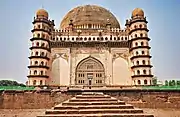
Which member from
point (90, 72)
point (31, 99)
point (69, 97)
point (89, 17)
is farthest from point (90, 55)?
point (31, 99)

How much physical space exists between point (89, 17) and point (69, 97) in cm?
1618

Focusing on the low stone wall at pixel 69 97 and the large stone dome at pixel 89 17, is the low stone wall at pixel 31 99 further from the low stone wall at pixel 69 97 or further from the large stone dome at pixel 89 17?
the large stone dome at pixel 89 17

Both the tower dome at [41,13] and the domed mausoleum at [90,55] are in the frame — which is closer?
the domed mausoleum at [90,55]

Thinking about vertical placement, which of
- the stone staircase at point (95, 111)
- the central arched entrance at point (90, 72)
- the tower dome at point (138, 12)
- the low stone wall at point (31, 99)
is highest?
the tower dome at point (138, 12)

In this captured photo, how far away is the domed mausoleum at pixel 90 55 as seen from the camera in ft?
85.2

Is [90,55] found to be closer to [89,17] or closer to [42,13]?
[89,17]

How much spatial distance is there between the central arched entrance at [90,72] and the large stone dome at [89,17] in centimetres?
580

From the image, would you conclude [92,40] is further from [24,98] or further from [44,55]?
[24,98]

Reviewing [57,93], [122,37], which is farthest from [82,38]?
[57,93]

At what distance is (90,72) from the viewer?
2702 cm

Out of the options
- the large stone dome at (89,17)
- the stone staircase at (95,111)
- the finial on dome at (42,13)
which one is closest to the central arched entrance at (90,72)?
the large stone dome at (89,17)

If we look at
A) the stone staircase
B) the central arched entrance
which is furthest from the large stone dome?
the stone staircase

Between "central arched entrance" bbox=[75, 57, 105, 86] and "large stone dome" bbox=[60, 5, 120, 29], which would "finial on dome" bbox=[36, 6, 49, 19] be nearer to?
"large stone dome" bbox=[60, 5, 120, 29]

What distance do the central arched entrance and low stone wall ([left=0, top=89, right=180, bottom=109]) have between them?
28.6ft
